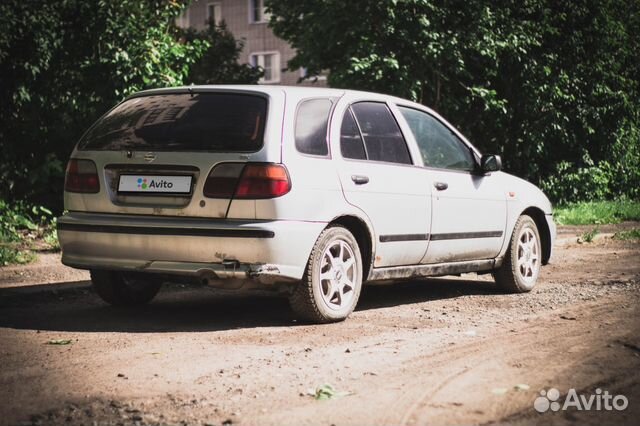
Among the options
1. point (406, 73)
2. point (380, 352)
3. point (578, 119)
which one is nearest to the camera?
point (380, 352)

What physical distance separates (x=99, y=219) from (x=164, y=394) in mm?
2461

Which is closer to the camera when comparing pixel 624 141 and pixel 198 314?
pixel 198 314

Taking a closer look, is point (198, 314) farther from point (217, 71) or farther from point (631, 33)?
point (217, 71)

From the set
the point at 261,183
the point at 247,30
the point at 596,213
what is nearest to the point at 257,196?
the point at 261,183

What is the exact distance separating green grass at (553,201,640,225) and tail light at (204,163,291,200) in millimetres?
10964

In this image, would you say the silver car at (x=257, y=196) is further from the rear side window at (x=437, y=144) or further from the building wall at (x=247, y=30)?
the building wall at (x=247, y=30)

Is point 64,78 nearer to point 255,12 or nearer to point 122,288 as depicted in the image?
point 122,288

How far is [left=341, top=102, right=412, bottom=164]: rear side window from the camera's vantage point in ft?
25.0

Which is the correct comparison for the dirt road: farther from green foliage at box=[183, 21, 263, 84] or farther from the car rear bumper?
green foliage at box=[183, 21, 263, 84]

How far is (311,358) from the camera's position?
579 cm

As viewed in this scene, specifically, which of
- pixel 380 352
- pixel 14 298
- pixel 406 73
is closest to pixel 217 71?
pixel 406 73

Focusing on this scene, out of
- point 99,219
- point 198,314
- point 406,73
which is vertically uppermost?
point 406,73

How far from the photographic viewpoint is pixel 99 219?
23.1ft

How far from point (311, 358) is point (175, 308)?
2.53 metres
